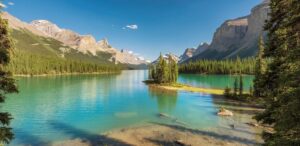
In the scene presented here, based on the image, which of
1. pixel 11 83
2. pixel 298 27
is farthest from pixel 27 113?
pixel 298 27

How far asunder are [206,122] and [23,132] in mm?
32494

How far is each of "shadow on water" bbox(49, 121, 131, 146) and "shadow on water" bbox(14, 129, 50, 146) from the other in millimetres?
4583

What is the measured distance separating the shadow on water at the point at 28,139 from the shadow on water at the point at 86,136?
15.0 feet

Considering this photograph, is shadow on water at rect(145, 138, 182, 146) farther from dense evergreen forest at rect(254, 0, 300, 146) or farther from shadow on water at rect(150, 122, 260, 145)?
dense evergreen forest at rect(254, 0, 300, 146)

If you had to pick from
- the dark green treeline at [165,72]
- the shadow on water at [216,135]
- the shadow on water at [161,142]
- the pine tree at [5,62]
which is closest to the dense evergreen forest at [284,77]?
the shadow on water at [216,135]

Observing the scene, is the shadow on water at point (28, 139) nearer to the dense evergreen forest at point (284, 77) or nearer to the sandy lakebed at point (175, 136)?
the sandy lakebed at point (175, 136)

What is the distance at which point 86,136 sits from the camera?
37.1 meters

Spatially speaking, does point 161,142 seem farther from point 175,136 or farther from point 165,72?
point 165,72

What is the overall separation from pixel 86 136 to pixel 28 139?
824 cm

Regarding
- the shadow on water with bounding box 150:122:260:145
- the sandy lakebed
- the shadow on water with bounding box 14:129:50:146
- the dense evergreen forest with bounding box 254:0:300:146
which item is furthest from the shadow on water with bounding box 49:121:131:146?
the dense evergreen forest with bounding box 254:0:300:146

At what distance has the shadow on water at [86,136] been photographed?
33.5m

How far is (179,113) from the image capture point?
56312 millimetres

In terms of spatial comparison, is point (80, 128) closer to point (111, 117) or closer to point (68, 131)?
point (68, 131)

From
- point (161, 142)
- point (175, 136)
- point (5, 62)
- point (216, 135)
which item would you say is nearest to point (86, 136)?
point (161, 142)
